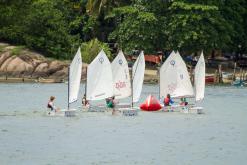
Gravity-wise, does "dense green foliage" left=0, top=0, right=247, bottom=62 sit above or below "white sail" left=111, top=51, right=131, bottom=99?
above

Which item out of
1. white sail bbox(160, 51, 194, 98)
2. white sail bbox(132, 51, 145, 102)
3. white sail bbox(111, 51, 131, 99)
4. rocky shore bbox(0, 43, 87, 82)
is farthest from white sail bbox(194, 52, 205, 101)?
rocky shore bbox(0, 43, 87, 82)

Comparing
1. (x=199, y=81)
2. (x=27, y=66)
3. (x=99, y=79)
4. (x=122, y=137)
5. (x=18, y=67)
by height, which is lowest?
(x=122, y=137)

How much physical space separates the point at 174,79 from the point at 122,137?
13.8m

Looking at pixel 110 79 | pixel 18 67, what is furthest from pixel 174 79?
pixel 18 67

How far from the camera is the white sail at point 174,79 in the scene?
2928 inches

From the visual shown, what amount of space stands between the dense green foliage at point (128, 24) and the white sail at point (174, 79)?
33.4 meters

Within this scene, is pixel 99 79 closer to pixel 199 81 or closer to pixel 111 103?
pixel 111 103

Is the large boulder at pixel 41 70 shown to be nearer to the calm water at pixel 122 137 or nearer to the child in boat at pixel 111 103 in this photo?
the calm water at pixel 122 137

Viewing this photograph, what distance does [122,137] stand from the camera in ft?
203

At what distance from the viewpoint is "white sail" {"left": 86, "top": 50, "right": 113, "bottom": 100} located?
7125cm

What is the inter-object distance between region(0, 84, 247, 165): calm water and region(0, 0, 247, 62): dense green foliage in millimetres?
25128

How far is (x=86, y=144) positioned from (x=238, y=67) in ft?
227

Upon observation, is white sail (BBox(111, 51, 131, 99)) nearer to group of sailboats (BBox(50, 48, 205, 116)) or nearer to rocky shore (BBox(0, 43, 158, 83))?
group of sailboats (BBox(50, 48, 205, 116))

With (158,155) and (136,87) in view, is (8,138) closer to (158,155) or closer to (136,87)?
(158,155)
